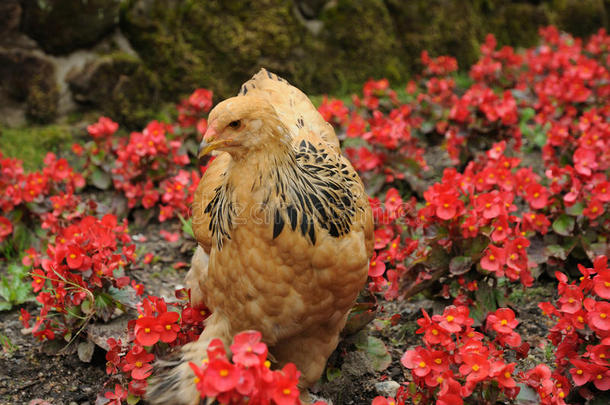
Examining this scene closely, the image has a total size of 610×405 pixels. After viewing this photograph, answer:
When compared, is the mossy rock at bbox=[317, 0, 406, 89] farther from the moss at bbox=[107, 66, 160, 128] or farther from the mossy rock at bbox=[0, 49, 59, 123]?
the mossy rock at bbox=[0, 49, 59, 123]

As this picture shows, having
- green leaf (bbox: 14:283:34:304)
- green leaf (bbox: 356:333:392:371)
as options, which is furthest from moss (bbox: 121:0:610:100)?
green leaf (bbox: 356:333:392:371)

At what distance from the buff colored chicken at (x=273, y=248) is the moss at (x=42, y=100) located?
3.24 meters

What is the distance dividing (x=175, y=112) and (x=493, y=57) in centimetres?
327

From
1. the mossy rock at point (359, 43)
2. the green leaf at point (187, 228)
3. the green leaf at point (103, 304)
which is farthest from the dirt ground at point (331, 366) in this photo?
the mossy rock at point (359, 43)

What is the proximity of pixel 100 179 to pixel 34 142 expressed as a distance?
3.07ft

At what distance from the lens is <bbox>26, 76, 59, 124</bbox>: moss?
517 centimetres

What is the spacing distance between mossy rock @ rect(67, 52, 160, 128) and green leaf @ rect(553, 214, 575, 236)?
3517mm

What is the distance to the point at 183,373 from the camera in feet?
7.87

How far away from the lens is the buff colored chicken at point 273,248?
2.25 metres

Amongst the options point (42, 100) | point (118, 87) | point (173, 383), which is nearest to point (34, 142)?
point (42, 100)

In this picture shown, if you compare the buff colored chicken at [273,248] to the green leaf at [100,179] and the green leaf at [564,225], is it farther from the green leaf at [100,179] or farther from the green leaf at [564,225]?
the green leaf at [100,179]

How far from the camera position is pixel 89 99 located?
209 inches

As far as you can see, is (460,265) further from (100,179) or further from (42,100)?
(42,100)

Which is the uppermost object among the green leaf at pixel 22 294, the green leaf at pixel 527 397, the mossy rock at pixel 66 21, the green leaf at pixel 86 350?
the mossy rock at pixel 66 21
